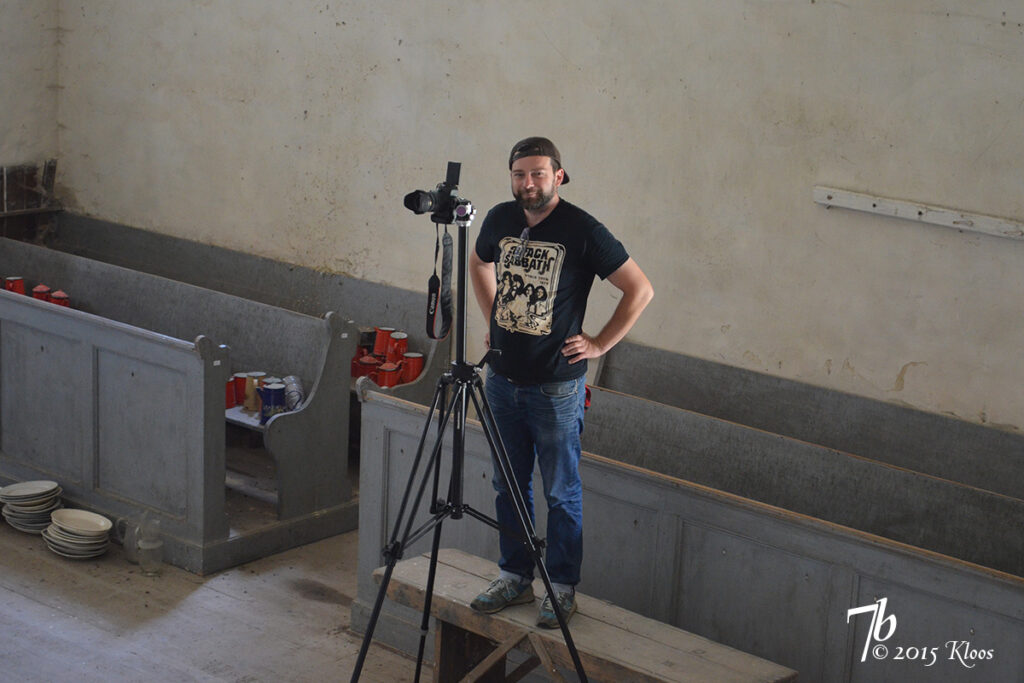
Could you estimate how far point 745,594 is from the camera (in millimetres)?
3938

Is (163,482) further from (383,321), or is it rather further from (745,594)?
(745,594)

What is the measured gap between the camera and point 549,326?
11.9ft

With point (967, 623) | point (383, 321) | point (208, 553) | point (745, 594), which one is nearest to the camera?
point (967, 623)

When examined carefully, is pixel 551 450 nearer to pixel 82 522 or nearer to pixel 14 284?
pixel 82 522

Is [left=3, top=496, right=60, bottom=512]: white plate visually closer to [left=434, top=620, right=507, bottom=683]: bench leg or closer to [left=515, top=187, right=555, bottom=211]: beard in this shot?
[left=434, top=620, right=507, bottom=683]: bench leg

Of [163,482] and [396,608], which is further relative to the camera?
[163,482]

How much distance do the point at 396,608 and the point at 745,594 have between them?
1.52m

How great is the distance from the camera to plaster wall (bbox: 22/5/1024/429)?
16.3 feet

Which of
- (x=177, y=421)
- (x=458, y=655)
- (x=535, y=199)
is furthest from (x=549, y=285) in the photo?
(x=177, y=421)

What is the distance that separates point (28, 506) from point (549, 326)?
322cm

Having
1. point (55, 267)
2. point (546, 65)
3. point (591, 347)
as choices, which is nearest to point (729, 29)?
point (546, 65)

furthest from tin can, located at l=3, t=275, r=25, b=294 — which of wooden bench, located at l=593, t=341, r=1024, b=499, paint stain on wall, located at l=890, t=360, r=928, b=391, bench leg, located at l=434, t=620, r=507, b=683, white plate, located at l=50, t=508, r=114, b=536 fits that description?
paint stain on wall, located at l=890, t=360, r=928, b=391

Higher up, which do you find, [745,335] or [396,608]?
[745,335]

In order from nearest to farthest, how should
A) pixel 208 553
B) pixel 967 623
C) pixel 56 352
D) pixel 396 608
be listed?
pixel 967 623
pixel 396 608
pixel 208 553
pixel 56 352
